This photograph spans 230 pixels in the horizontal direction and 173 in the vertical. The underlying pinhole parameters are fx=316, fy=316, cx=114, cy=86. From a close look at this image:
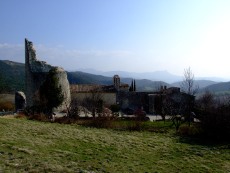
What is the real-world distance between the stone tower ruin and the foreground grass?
21567mm

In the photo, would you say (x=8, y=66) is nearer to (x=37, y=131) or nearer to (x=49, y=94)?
(x=49, y=94)

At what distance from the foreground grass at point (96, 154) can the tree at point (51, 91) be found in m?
18.0

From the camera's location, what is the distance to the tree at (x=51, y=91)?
40469 mm

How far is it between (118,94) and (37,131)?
1461 inches

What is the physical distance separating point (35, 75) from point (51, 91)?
498 centimetres

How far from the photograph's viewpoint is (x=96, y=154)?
16250mm

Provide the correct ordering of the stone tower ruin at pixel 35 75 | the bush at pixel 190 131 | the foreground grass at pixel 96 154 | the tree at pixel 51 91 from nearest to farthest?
1. the foreground grass at pixel 96 154
2. the bush at pixel 190 131
3. the tree at pixel 51 91
4. the stone tower ruin at pixel 35 75

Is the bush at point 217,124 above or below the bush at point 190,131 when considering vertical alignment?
above

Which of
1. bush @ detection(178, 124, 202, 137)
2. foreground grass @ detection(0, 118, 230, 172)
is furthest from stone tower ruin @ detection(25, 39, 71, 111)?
foreground grass @ detection(0, 118, 230, 172)

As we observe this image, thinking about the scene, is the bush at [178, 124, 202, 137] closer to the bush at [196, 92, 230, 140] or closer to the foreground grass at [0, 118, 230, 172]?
the bush at [196, 92, 230, 140]

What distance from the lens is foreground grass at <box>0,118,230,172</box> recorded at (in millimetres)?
13336

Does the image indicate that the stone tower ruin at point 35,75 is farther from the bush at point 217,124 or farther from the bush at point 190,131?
the bush at point 217,124

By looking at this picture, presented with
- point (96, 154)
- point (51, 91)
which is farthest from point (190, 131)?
point (51, 91)

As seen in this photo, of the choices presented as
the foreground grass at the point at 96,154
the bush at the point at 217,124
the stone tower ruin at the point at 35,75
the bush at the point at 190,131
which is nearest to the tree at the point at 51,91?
the stone tower ruin at the point at 35,75
